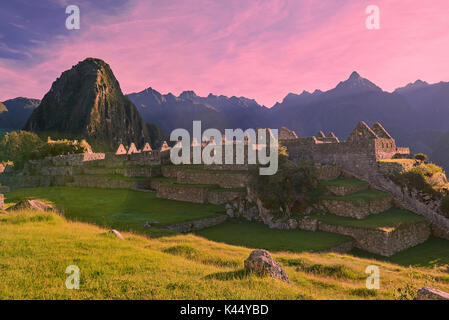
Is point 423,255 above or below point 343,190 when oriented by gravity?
below

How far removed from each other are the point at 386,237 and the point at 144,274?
13452mm

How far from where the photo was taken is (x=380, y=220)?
16.7 meters

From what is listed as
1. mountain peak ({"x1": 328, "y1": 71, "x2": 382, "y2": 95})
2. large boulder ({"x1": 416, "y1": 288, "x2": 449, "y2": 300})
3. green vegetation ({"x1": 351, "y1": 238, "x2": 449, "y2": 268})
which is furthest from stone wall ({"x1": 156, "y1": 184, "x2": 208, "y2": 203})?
→ mountain peak ({"x1": 328, "y1": 71, "x2": 382, "y2": 95})

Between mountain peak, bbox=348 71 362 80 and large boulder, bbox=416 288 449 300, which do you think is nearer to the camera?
large boulder, bbox=416 288 449 300

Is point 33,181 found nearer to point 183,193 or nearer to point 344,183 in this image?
point 183,193

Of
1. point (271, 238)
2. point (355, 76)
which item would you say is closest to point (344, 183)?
point (271, 238)

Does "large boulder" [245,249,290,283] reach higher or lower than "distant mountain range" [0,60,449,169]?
lower

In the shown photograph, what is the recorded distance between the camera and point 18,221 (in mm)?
12609

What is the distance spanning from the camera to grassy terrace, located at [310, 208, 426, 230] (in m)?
15.9

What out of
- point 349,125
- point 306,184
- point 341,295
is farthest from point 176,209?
Result: point 349,125

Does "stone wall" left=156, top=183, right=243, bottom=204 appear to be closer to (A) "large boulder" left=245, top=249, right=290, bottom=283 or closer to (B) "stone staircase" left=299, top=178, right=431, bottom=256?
(B) "stone staircase" left=299, top=178, right=431, bottom=256

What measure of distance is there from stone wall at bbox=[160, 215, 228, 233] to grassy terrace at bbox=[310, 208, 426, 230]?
649cm
